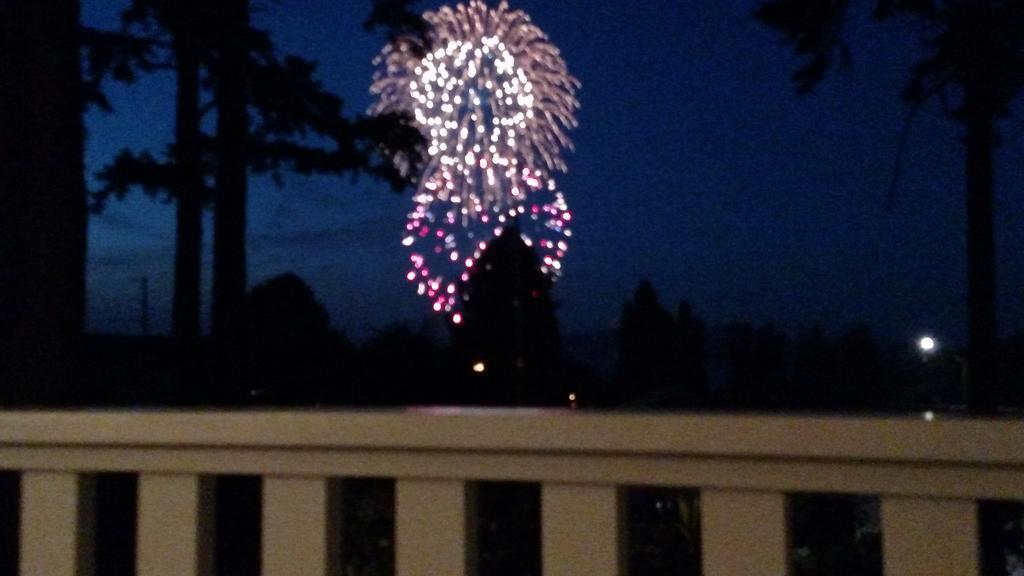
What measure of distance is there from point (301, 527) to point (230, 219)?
48.2 feet

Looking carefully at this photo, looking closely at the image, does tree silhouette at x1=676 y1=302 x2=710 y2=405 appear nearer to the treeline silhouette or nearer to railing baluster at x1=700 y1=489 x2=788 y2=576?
the treeline silhouette

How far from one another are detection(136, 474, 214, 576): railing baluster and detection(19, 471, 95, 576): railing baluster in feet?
0.43

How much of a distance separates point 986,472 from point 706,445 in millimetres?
363

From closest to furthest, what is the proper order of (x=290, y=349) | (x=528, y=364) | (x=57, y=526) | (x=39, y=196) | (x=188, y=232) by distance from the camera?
(x=57, y=526), (x=39, y=196), (x=188, y=232), (x=290, y=349), (x=528, y=364)

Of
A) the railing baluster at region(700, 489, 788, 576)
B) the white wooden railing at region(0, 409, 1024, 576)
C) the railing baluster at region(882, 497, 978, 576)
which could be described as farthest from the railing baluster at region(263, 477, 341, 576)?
the railing baluster at region(882, 497, 978, 576)

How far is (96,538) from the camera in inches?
89.7

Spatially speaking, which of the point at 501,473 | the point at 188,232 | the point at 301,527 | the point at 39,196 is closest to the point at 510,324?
the point at 188,232

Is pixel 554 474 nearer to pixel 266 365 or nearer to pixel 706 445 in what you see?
pixel 706 445

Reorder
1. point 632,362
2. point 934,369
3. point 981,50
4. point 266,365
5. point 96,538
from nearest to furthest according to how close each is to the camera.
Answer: point 96,538
point 981,50
point 934,369
point 266,365
point 632,362

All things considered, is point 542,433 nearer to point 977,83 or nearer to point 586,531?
point 586,531

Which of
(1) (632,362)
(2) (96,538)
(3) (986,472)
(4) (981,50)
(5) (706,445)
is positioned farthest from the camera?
(1) (632,362)

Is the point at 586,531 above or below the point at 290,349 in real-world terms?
below

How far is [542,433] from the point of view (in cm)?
184

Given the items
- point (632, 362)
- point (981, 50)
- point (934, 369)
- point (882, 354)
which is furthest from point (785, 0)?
point (632, 362)
